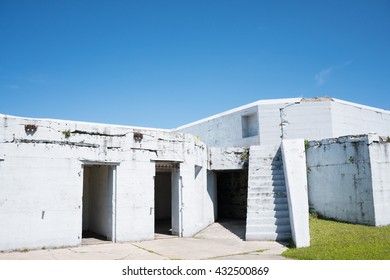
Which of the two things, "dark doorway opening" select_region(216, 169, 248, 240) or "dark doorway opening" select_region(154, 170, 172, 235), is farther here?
"dark doorway opening" select_region(154, 170, 172, 235)

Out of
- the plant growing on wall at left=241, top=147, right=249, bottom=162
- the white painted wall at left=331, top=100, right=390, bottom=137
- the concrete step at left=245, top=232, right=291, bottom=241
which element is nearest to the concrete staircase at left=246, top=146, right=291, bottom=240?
the concrete step at left=245, top=232, right=291, bottom=241

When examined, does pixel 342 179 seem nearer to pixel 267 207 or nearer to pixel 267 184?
pixel 267 184

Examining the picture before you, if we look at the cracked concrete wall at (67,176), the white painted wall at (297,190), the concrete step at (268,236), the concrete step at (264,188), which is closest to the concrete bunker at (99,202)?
the cracked concrete wall at (67,176)

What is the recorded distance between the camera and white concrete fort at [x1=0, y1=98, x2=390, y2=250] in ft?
25.4

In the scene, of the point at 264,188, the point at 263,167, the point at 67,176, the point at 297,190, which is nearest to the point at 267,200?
the point at 264,188

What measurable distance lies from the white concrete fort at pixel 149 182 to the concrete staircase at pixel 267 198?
3 cm

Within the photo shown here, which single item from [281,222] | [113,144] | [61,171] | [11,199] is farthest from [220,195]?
[11,199]

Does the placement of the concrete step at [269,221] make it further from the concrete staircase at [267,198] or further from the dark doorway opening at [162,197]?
the dark doorway opening at [162,197]

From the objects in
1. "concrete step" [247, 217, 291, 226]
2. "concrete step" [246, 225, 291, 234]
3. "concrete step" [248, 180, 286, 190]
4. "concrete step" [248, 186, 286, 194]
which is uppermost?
"concrete step" [248, 180, 286, 190]

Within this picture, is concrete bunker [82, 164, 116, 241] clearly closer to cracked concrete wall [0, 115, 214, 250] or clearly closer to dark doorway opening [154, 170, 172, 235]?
cracked concrete wall [0, 115, 214, 250]

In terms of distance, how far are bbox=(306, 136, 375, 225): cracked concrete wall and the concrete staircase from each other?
1.35 metres

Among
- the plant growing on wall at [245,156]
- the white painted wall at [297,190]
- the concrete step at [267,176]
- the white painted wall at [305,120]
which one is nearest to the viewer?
the white painted wall at [297,190]

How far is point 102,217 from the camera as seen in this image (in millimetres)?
9945

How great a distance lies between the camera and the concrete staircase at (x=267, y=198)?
883 centimetres
